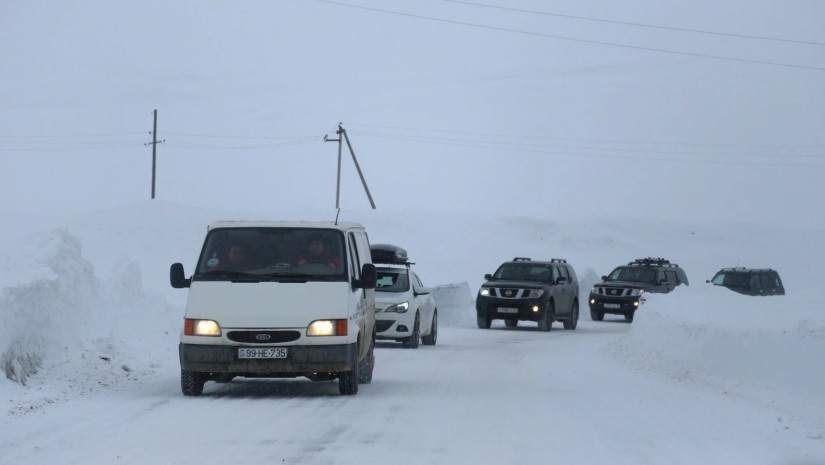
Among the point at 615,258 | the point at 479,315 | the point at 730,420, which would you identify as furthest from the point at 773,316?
the point at 615,258

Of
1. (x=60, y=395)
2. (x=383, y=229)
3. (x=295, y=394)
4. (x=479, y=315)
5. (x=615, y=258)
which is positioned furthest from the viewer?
(x=615, y=258)

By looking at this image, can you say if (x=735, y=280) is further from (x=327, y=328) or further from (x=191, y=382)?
(x=191, y=382)

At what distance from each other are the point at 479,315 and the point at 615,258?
44.9m

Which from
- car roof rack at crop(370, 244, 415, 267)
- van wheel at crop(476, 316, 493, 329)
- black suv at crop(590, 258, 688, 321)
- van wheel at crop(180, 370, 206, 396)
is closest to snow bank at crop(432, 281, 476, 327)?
van wheel at crop(476, 316, 493, 329)

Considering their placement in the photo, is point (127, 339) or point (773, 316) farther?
point (127, 339)

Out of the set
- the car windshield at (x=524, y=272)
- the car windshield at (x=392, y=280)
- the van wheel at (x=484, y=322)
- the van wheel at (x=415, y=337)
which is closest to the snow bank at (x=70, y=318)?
the car windshield at (x=392, y=280)

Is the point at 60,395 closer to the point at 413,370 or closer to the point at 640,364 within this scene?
the point at 413,370

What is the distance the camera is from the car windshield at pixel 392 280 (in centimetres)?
2359

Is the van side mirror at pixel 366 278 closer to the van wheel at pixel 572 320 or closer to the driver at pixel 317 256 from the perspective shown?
the driver at pixel 317 256

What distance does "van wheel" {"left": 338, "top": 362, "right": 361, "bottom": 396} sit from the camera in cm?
1391

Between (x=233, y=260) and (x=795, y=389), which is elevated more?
(x=233, y=260)

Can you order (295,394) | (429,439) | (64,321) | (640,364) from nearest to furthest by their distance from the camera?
(429,439) → (295,394) → (64,321) → (640,364)

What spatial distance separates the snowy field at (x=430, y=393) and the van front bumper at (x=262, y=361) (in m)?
0.34

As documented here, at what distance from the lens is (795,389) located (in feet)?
45.5
